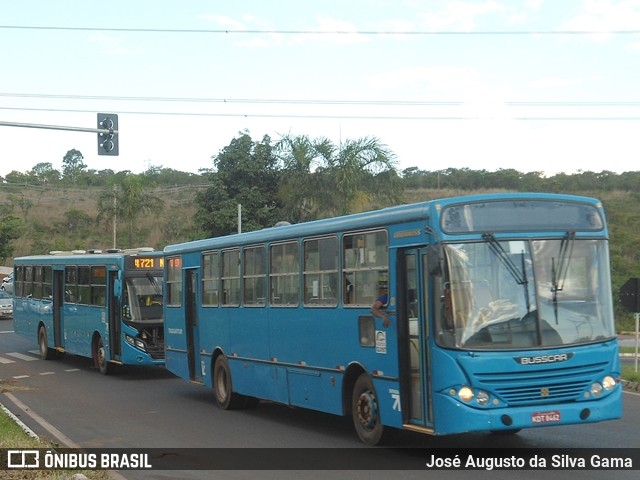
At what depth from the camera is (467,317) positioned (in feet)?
36.6

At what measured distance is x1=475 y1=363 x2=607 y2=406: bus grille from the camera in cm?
1101

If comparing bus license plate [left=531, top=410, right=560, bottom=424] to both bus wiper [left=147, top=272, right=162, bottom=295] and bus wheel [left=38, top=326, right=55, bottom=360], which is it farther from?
bus wheel [left=38, top=326, right=55, bottom=360]

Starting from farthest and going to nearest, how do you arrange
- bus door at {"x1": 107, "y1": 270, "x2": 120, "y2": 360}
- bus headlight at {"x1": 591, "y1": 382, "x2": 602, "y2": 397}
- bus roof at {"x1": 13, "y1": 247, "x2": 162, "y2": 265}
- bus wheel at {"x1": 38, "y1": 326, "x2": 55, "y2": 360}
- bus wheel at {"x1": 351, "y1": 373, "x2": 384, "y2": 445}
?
bus wheel at {"x1": 38, "y1": 326, "x2": 55, "y2": 360}, bus roof at {"x1": 13, "y1": 247, "x2": 162, "y2": 265}, bus door at {"x1": 107, "y1": 270, "x2": 120, "y2": 360}, bus wheel at {"x1": 351, "y1": 373, "x2": 384, "y2": 445}, bus headlight at {"x1": 591, "y1": 382, "x2": 602, "y2": 397}

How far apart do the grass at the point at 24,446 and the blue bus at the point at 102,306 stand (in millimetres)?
6851

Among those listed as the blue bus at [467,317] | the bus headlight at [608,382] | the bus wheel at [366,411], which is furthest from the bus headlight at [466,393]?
the bus wheel at [366,411]

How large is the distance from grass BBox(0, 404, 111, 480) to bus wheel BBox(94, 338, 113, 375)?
7.79 metres

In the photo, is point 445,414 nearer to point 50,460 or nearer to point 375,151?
point 50,460

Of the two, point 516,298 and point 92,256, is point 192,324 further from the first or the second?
point 516,298

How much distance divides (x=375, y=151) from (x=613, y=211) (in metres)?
28.2

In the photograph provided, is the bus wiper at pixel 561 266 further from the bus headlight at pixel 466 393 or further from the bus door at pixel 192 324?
the bus door at pixel 192 324

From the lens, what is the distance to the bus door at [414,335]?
1162 cm

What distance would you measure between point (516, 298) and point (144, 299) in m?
13.7

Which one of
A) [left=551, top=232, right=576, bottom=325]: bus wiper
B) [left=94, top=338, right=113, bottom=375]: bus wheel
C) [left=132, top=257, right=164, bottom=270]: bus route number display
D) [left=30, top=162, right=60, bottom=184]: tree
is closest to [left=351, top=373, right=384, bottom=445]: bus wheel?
[left=551, top=232, right=576, bottom=325]: bus wiper

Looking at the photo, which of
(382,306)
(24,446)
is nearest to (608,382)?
(382,306)
